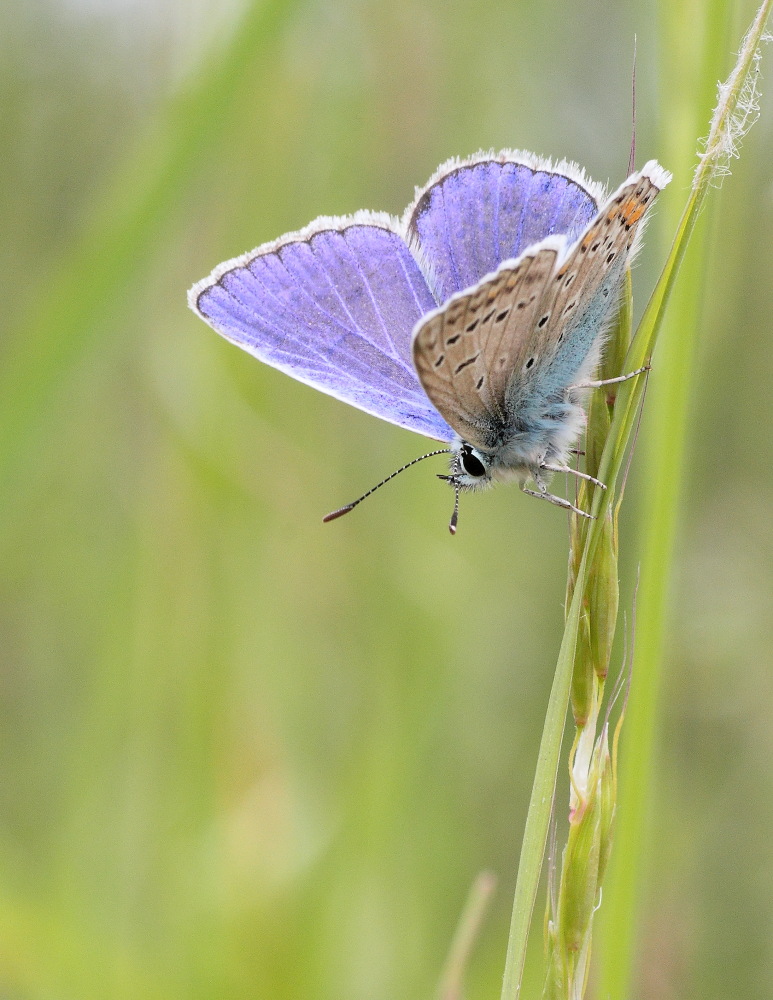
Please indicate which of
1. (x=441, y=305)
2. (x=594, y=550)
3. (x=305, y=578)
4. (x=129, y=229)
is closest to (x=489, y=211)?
(x=441, y=305)

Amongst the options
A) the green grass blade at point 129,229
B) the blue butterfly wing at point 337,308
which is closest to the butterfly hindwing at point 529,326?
the blue butterfly wing at point 337,308

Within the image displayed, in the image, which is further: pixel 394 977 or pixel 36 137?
pixel 36 137

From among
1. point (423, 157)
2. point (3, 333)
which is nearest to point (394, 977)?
point (423, 157)

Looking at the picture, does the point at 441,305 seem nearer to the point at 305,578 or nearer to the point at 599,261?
the point at 599,261

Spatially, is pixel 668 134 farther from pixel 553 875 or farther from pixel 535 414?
pixel 553 875

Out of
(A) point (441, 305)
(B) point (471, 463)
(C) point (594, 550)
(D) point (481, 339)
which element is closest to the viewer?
(C) point (594, 550)

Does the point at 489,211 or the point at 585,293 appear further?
the point at 489,211

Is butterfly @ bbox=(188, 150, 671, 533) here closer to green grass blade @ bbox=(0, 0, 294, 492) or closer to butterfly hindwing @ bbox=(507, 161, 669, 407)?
butterfly hindwing @ bbox=(507, 161, 669, 407)

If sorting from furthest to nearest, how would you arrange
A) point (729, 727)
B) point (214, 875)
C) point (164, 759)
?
1. point (729, 727)
2. point (164, 759)
3. point (214, 875)
